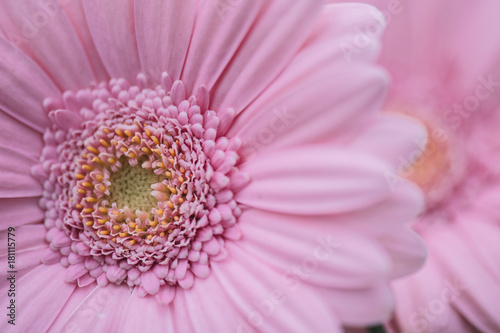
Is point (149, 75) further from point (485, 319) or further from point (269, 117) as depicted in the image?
point (485, 319)

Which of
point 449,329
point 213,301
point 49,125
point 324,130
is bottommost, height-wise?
point 449,329

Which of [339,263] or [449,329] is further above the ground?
[339,263]

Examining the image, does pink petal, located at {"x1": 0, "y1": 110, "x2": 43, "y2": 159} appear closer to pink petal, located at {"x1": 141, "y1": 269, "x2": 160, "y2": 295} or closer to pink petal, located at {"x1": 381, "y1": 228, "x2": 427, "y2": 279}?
pink petal, located at {"x1": 141, "y1": 269, "x2": 160, "y2": 295}

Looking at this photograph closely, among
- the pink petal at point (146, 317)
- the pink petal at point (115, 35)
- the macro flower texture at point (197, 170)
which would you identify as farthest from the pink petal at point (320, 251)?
the pink petal at point (115, 35)

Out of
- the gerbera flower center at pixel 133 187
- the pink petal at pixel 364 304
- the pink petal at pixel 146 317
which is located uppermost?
the gerbera flower center at pixel 133 187

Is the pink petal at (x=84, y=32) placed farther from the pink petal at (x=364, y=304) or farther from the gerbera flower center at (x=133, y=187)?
the pink petal at (x=364, y=304)

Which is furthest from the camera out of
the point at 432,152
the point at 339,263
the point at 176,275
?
the point at 432,152

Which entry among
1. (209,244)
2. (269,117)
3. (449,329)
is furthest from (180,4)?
(449,329)
